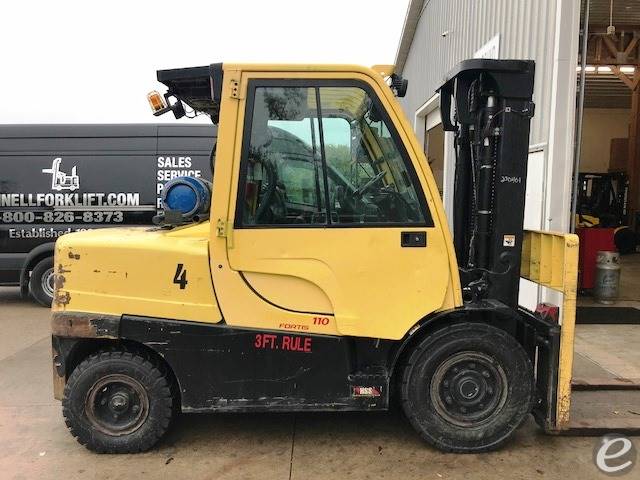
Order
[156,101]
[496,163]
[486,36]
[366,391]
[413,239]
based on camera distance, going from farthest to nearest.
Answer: [486,36], [156,101], [496,163], [366,391], [413,239]

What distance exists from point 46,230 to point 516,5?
7192 millimetres

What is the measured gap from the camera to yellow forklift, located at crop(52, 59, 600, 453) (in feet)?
11.4

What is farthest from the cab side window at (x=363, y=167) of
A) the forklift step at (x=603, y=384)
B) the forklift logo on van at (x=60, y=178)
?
the forklift logo on van at (x=60, y=178)

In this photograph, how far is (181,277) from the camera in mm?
3570

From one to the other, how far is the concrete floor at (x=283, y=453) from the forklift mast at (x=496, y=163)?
1.03m

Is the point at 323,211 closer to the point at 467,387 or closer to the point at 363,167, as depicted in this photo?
the point at 363,167

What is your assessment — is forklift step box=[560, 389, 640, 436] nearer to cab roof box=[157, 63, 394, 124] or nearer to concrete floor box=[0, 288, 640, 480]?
concrete floor box=[0, 288, 640, 480]

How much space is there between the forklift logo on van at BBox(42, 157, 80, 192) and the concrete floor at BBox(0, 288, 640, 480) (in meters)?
4.48

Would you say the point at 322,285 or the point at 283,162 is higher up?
the point at 283,162

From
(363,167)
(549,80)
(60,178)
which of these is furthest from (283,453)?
(60,178)

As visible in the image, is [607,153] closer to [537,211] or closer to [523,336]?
[537,211]

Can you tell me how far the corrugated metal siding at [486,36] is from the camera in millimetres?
6211

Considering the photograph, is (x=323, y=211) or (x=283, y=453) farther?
(x=283, y=453)

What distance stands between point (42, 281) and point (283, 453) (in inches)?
240
